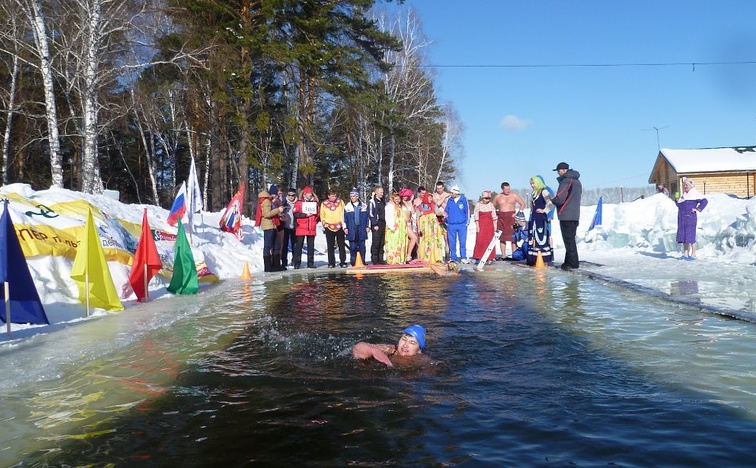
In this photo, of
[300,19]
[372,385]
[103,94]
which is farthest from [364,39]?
[372,385]

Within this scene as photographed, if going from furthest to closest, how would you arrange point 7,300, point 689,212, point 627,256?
point 627,256, point 689,212, point 7,300

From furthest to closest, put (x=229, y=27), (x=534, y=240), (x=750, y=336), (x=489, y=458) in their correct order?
(x=229, y=27)
(x=534, y=240)
(x=750, y=336)
(x=489, y=458)

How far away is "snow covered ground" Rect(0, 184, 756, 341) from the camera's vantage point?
8797mm

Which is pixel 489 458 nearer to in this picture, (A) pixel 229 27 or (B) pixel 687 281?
(B) pixel 687 281

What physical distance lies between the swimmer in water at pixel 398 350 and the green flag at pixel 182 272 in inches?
237

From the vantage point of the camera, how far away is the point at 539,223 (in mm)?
15414

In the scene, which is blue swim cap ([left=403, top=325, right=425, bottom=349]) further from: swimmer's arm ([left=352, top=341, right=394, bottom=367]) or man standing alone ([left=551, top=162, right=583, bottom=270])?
man standing alone ([left=551, top=162, right=583, bottom=270])

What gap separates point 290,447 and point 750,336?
509 cm

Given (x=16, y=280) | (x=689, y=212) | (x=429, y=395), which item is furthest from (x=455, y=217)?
(x=429, y=395)

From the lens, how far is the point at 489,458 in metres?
3.54

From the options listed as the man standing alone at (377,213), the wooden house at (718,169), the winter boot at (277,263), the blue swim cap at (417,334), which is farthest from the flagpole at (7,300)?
the wooden house at (718,169)

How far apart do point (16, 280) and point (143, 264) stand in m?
3.06

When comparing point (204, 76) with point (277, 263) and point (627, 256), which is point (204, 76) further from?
point (627, 256)

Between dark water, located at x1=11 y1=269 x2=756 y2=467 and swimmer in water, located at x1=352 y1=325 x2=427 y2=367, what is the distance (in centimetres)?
Answer: 14
